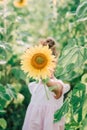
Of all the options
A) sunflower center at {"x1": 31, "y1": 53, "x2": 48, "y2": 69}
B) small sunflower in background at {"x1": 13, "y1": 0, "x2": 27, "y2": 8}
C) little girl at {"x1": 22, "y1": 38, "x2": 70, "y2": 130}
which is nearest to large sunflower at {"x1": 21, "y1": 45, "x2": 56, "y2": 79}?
sunflower center at {"x1": 31, "y1": 53, "x2": 48, "y2": 69}

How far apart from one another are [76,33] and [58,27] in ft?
7.22

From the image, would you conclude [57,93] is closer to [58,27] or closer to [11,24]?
[11,24]

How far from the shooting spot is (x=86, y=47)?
2482 millimetres

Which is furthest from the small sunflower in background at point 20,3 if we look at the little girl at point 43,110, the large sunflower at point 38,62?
the large sunflower at point 38,62

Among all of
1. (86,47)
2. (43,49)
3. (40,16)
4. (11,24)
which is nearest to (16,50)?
(11,24)

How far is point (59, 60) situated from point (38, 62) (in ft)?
1.11

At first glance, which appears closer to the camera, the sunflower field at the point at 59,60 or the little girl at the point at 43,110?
the sunflower field at the point at 59,60

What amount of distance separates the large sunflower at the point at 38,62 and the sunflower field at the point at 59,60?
8cm

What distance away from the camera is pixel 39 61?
277cm

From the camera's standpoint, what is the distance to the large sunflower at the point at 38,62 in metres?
2.74

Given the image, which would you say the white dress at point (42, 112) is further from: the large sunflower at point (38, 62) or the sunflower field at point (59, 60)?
the large sunflower at point (38, 62)

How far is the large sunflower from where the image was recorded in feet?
8.99

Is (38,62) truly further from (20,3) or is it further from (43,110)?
(20,3)

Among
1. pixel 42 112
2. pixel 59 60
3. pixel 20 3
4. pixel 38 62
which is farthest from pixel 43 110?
pixel 20 3
